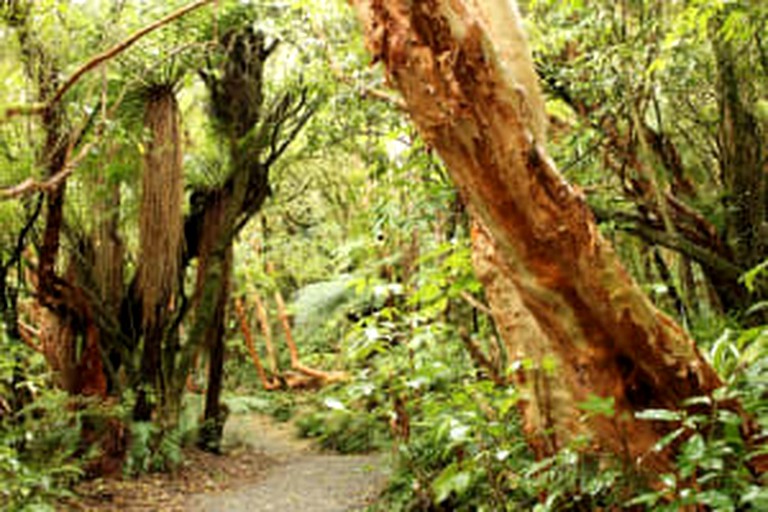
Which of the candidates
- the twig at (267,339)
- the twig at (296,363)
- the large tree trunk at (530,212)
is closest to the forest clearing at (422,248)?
the large tree trunk at (530,212)

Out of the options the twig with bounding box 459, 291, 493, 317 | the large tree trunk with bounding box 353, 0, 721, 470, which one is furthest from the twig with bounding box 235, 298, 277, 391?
the large tree trunk with bounding box 353, 0, 721, 470

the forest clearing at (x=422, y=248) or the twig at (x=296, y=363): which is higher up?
the forest clearing at (x=422, y=248)

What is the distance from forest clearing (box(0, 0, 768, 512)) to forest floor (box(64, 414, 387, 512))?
0.17ft

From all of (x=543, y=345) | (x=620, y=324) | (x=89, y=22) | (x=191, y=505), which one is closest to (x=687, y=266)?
(x=543, y=345)

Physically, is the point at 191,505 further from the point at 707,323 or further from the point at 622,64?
the point at 622,64

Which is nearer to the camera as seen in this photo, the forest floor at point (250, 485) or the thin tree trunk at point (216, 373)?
the forest floor at point (250, 485)

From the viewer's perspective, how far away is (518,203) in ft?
6.81

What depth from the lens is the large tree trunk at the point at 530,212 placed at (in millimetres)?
1970

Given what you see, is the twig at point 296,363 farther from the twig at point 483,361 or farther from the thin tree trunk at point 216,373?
the twig at point 483,361

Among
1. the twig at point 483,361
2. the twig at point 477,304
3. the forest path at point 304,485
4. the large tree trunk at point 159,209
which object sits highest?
the large tree trunk at point 159,209

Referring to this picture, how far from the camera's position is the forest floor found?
6.52m

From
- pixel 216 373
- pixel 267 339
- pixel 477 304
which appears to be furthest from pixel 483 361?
pixel 267 339

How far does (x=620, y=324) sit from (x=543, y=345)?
0.69m

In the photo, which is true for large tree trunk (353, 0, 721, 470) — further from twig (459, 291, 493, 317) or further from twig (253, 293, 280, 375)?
twig (253, 293, 280, 375)
